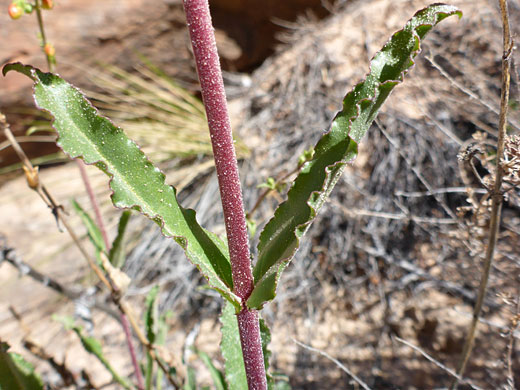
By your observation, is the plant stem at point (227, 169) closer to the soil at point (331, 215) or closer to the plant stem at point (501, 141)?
the plant stem at point (501, 141)

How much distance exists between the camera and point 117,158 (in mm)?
740

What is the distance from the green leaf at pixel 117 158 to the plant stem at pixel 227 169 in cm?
4

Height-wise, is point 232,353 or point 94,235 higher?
point 94,235

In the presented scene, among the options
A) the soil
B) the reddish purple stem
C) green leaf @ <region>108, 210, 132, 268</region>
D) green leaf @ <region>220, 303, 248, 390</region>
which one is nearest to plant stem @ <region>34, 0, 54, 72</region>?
green leaf @ <region>108, 210, 132, 268</region>

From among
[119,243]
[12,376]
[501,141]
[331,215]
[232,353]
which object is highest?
[331,215]

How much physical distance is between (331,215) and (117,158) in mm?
1607

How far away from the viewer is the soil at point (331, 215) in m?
1.86

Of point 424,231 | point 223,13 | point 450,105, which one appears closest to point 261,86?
point 223,13

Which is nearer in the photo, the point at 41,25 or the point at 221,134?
the point at 221,134

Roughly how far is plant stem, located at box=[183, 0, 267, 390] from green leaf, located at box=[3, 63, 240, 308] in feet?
0.14

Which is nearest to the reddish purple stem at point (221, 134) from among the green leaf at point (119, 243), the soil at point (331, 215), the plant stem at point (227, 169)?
the plant stem at point (227, 169)

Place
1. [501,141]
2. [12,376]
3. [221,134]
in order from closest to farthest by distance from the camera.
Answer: [221,134] → [501,141] → [12,376]

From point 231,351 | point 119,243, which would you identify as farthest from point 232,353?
point 119,243

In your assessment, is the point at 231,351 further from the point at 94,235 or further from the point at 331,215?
the point at 331,215
